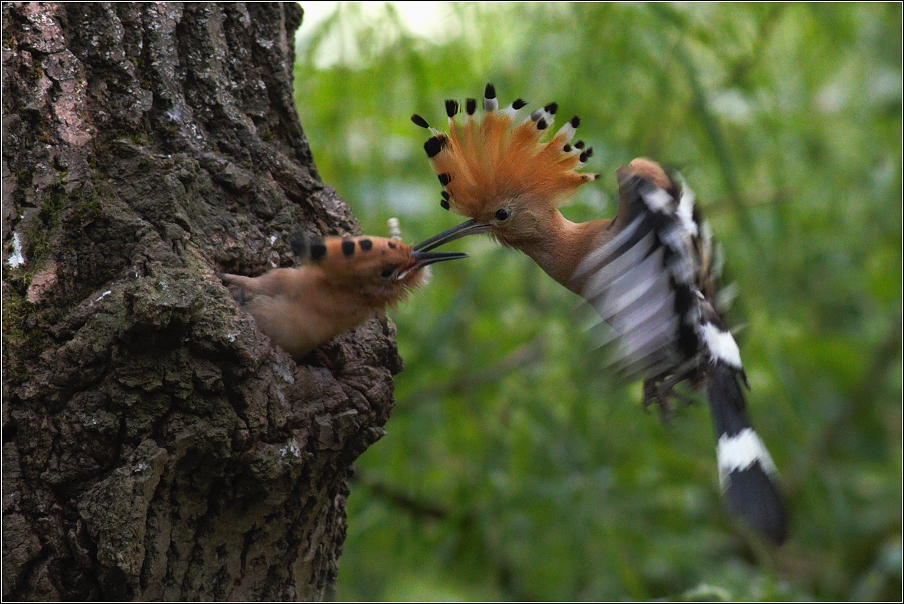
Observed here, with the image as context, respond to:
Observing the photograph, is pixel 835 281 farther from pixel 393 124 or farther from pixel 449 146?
pixel 449 146

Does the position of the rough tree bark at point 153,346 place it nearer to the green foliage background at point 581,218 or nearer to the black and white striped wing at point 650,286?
the black and white striped wing at point 650,286

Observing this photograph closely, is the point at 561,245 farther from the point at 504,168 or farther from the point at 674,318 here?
the point at 674,318

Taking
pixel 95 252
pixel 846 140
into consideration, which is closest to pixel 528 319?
pixel 846 140

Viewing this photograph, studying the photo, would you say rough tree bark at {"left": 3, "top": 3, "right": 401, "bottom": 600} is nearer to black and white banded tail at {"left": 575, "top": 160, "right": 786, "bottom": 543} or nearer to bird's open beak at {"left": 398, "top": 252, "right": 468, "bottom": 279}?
bird's open beak at {"left": 398, "top": 252, "right": 468, "bottom": 279}

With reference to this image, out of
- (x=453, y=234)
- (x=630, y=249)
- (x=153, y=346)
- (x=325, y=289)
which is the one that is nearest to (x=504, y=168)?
(x=453, y=234)

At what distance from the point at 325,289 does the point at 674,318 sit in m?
1.05

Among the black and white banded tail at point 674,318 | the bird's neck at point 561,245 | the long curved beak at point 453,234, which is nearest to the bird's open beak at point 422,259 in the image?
the long curved beak at point 453,234

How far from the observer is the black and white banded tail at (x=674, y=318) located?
2.36 m

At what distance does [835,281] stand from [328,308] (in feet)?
11.5

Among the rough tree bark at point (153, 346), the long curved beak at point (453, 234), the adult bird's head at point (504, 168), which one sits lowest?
the rough tree bark at point (153, 346)

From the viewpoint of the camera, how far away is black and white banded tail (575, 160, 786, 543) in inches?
92.7

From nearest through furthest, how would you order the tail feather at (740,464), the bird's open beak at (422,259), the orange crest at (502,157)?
the bird's open beak at (422,259)
the tail feather at (740,464)
the orange crest at (502,157)

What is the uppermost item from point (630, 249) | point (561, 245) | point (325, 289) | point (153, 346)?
point (561, 245)

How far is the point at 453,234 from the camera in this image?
8.70 ft
